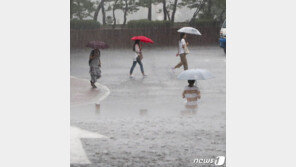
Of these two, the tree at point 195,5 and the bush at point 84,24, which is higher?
the tree at point 195,5

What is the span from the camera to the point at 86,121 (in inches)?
434

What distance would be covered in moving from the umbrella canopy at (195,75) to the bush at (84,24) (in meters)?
1.89

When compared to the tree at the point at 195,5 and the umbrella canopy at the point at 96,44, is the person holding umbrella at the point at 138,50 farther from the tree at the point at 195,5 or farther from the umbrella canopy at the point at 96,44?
the tree at the point at 195,5

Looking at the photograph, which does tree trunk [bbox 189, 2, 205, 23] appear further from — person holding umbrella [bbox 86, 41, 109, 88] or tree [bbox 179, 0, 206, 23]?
person holding umbrella [bbox 86, 41, 109, 88]

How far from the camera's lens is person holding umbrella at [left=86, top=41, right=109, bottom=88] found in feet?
37.1

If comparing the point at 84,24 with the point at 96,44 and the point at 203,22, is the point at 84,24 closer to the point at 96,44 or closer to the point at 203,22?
the point at 96,44

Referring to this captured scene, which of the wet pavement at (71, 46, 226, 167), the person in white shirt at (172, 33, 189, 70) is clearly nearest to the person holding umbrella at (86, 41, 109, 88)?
the wet pavement at (71, 46, 226, 167)

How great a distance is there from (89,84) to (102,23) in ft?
6.34

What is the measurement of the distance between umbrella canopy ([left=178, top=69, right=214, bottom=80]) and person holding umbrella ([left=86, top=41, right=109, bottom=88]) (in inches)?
62.2

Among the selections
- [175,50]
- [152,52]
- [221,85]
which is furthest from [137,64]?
[221,85]

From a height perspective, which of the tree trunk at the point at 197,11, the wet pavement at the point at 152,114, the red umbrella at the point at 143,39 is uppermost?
the tree trunk at the point at 197,11

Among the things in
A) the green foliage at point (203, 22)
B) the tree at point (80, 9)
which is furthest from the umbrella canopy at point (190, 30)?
the tree at point (80, 9)

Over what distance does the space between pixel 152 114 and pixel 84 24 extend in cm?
220

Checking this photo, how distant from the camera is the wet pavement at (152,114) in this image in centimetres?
1006
